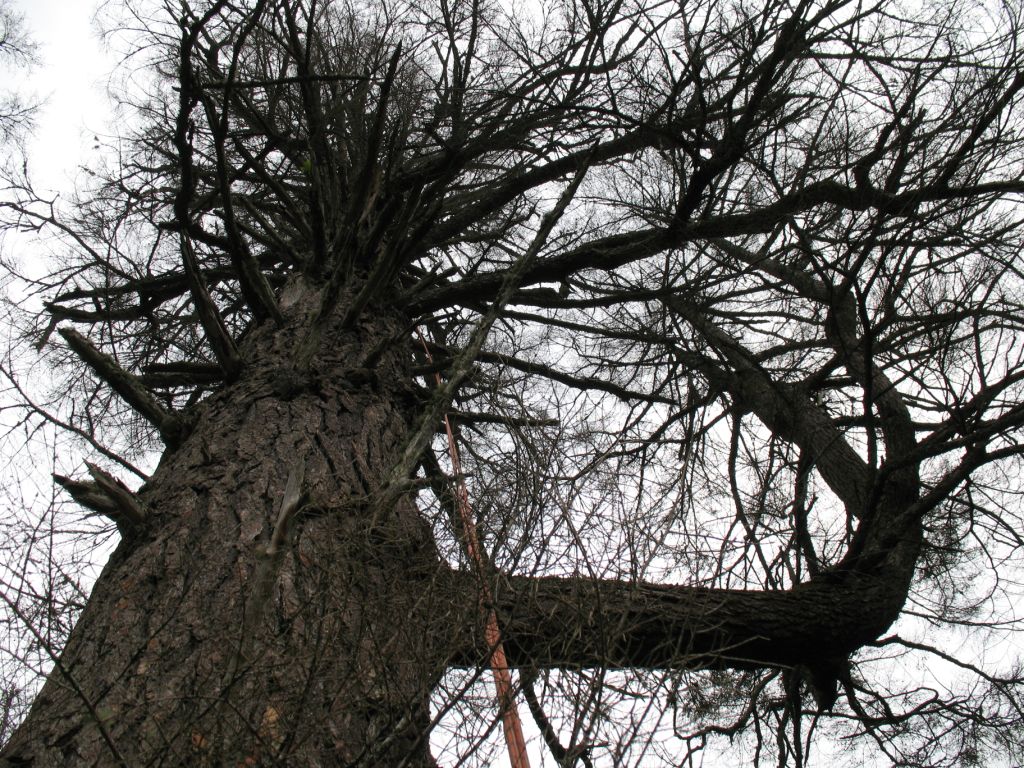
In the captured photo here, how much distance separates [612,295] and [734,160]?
105cm

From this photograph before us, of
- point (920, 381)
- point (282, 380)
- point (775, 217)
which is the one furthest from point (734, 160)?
point (282, 380)

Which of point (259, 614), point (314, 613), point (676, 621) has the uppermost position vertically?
point (676, 621)

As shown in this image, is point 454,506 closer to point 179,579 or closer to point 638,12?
point 179,579

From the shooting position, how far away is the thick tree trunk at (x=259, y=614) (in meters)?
1.29

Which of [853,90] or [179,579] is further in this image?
[853,90]

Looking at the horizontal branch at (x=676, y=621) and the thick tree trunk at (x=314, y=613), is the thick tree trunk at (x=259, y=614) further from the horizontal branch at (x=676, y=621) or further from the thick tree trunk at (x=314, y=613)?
the horizontal branch at (x=676, y=621)

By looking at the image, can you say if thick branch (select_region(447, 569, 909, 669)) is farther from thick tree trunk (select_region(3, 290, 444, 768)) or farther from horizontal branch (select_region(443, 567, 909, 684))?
thick tree trunk (select_region(3, 290, 444, 768))

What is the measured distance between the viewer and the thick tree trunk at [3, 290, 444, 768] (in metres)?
1.29

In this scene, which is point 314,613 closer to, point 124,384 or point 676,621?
point 676,621

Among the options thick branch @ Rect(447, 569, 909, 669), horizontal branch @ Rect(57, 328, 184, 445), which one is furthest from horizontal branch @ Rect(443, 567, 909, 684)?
horizontal branch @ Rect(57, 328, 184, 445)

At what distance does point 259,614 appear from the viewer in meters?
1.28

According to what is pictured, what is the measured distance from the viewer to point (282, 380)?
9.07 ft

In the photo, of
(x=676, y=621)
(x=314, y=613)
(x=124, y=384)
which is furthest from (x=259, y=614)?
(x=124, y=384)

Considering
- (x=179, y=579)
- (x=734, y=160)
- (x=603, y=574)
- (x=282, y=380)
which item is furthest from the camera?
(x=734, y=160)
